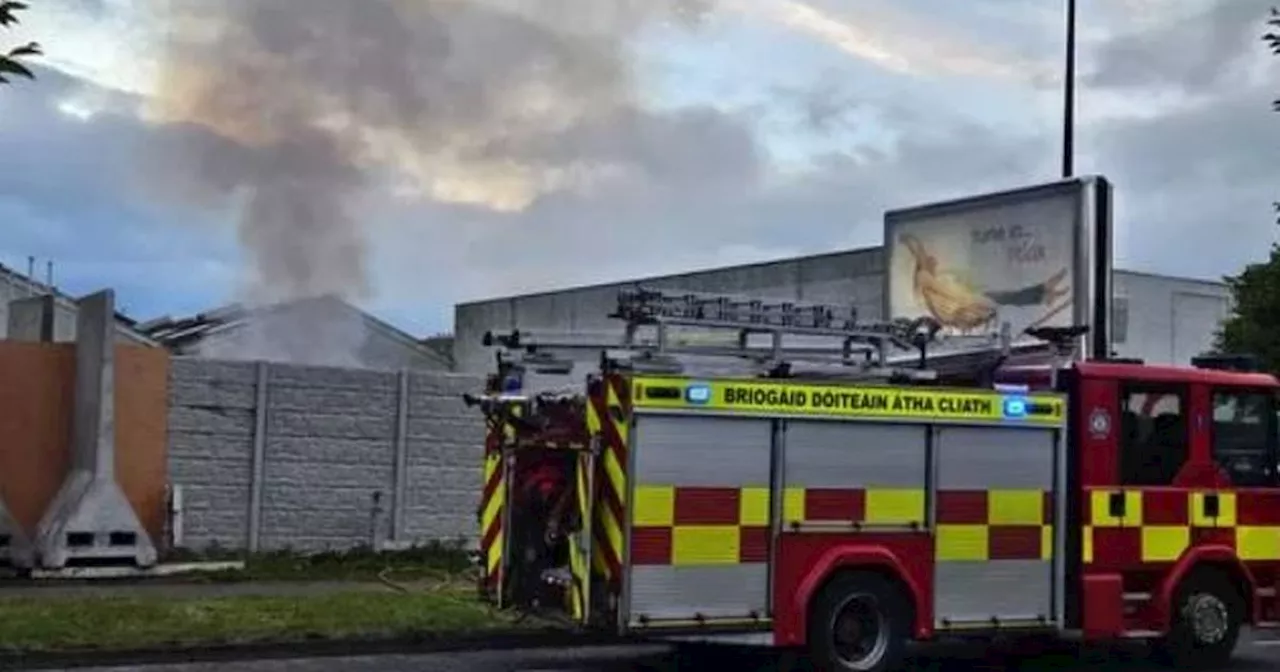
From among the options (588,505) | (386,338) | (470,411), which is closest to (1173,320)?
(386,338)

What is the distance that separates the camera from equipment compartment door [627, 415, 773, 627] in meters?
10.6

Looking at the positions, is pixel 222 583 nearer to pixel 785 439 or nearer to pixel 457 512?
pixel 457 512

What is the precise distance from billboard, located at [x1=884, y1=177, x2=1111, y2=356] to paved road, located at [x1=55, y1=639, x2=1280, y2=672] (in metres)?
5.24

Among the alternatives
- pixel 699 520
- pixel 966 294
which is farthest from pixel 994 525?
pixel 966 294

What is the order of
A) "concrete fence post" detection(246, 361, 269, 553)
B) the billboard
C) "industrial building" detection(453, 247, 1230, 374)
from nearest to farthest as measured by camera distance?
"concrete fence post" detection(246, 361, 269, 553)
the billboard
"industrial building" detection(453, 247, 1230, 374)

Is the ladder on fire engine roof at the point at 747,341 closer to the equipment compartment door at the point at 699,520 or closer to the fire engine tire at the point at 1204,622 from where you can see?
the equipment compartment door at the point at 699,520

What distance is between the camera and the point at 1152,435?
12.6m

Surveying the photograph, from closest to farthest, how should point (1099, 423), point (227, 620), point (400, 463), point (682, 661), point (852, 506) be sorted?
point (852, 506) < point (1099, 423) < point (682, 661) < point (227, 620) < point (400, 463)

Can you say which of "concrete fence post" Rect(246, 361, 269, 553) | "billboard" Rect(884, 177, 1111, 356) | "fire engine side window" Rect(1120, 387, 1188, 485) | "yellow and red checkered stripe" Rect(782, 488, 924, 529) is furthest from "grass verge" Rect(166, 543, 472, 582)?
"fire engine side window" Rect(1120, 387, 1188, 485)

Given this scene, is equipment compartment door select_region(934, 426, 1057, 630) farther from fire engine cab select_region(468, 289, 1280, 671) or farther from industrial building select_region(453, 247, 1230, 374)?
industrial building select_region(453, 247, 1230, 374)

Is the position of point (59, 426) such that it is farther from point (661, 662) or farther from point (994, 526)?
point (994, 526)

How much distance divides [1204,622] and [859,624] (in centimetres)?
292

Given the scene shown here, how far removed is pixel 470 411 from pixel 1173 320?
17.7 meters

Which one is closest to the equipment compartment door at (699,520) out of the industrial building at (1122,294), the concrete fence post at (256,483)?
the concrete fence post at (256,483)
